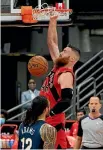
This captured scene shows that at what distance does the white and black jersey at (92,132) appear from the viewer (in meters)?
9.74

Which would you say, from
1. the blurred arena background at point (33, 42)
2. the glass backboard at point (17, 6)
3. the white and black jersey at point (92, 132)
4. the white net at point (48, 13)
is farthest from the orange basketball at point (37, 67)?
the blurred arena background at point (33, 42)

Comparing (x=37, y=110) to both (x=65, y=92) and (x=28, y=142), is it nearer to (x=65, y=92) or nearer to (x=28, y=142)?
(x=28, y=142)

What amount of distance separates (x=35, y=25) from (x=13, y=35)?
1.16 metres

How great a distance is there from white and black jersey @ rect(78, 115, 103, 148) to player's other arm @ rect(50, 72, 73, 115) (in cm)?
282

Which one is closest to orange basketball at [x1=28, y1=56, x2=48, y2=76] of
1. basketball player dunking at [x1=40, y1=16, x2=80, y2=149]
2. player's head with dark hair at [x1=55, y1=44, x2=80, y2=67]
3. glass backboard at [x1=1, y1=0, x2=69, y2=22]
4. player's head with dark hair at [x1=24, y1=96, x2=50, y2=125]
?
basketball player dunking at [x1=40, y1=16, x2=80, y2=149]

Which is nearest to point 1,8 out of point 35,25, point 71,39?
point 35,25

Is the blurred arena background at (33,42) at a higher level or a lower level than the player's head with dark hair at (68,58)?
lower

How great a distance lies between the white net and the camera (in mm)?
15719

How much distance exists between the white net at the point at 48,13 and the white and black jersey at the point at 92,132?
5.84m

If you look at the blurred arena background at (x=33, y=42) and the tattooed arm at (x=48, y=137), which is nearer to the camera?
the tattooed arm at (x=48, y=137)

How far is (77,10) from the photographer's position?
18.9 m

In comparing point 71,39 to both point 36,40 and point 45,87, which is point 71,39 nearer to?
point 36,40

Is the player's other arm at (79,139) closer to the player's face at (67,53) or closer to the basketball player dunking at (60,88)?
the basketball player dunking at (60,88)

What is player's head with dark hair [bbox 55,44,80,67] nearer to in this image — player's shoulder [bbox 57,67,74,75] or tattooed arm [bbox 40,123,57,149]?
player's shoulder [bbox 57,67,74,75]
